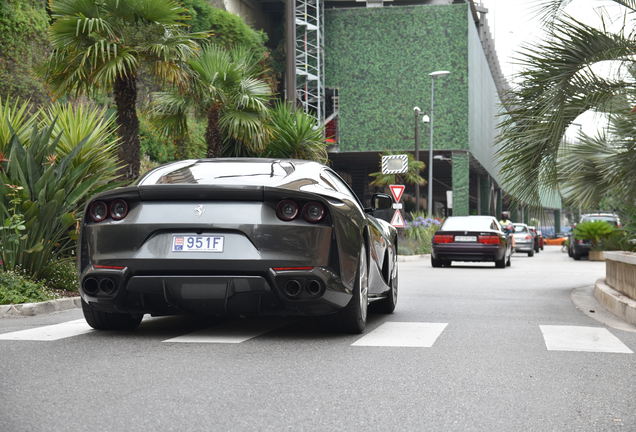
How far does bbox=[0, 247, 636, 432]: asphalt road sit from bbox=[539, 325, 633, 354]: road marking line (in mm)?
15

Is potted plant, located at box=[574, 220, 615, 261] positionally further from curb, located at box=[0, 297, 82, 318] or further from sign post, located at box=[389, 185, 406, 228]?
curb, located at box=[0, 297, 82, 318]

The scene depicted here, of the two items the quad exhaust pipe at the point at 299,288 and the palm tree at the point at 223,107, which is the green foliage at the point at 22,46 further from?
the quad exhaust pipe at the point at 299,288

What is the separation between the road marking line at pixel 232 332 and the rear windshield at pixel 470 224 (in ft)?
56.2

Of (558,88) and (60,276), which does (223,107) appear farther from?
(60,276)

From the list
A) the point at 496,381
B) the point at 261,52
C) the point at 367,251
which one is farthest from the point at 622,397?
the point at 261,52

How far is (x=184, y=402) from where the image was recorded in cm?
473

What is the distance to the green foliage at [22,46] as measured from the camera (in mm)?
27828

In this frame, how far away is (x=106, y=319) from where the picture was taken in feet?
24.9

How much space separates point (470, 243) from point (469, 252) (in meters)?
0.26

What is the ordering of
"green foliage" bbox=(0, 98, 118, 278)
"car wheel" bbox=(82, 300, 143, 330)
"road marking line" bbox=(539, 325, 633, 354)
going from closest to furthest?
"road marking line" bbox=(539, 325, 633, 354), "car wheel" bbox=(82, 300, 143, 330), "green foliage" bbox=(0, 98, 118, 278)

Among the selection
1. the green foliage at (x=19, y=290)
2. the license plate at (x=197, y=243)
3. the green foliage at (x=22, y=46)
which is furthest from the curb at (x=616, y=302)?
the green foliage at (x=22, y=46)

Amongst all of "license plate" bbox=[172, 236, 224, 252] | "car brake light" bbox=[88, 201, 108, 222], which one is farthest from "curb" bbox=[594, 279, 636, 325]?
"car brake light" bbox=[88, 201, 108, 222]

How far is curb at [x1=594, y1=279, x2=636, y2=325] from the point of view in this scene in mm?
9836

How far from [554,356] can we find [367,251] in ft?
6.41
